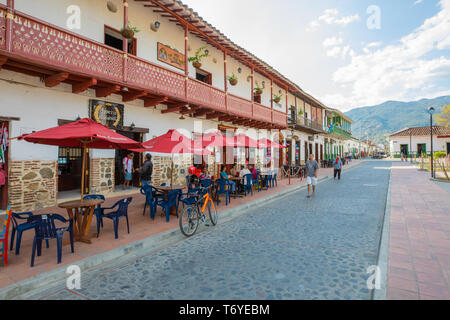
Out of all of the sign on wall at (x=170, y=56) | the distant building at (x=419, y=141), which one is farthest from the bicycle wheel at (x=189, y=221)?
the distant building at (x=419, y=141)

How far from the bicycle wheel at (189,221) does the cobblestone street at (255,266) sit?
0.26 m

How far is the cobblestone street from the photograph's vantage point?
3.04 metres

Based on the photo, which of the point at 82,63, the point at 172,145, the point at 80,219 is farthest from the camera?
the point at 82,63

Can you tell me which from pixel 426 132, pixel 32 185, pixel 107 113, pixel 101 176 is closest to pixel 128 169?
pixel 101 176

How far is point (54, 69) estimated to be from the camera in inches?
253

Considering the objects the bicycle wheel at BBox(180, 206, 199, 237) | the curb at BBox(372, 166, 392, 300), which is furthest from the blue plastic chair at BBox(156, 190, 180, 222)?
the curb at BBox(372, 166, 392, 300)

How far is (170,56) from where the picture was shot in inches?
449

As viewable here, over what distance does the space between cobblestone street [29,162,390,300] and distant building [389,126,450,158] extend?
158 feet

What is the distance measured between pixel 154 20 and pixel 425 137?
179ft

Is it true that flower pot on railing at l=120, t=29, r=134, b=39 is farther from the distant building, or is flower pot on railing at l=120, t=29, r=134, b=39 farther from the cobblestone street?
the distant building

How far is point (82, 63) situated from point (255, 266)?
23.4ft

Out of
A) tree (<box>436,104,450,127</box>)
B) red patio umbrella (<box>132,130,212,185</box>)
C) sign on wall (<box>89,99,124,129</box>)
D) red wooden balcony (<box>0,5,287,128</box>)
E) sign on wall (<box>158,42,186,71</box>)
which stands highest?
tree (<box>436,104,450,127</box>)

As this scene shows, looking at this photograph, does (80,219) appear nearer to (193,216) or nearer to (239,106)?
(193,216)
